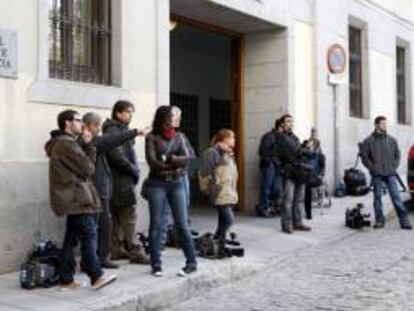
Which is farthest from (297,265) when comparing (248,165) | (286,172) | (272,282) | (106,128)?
(248,165)

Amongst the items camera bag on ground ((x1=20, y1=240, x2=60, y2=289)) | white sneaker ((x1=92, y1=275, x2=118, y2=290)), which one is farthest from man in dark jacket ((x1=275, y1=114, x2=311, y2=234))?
camera bag on ground ((x1=20, y1=240, x2=60, y2=289))

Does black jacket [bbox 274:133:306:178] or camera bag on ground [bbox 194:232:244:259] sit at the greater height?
black jacket [bbox 274:133:306:178]

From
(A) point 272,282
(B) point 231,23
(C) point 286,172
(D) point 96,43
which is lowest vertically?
(A) point 272,282

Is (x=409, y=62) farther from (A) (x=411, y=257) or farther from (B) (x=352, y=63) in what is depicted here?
(A) (x=411, y=257)

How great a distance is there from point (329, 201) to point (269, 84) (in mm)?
2383

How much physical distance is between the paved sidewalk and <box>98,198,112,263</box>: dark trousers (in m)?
0.25

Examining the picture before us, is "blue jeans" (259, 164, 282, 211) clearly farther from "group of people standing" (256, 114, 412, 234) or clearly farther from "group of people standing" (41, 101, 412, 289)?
"group of people standing" (41, 101, 412, 289)

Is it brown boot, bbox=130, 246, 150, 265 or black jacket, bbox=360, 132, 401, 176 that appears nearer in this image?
brown boot, bbox=130, 246, 150, 265

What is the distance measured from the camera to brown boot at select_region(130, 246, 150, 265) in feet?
27.6

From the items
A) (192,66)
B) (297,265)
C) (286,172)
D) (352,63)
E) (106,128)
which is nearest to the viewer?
(106,128)

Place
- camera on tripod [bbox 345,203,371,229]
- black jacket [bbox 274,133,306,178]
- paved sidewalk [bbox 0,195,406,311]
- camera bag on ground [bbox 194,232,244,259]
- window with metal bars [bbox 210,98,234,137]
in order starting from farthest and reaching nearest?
1. window with metal bars [bbox 210,98,234,137]
2. camera on tripod [bbox 345,203,371,229]
3. black jacket [bbox 274,133,306,178]
4. camera bag on ground [bbox 194,232,244,259]
5. paved sidewalk [bbox 0,195,406,311]

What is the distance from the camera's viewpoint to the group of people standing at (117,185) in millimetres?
7047

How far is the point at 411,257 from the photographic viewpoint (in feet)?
31.8

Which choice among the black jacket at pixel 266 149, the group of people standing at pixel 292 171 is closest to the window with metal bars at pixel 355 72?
the black jacket at pixel 266 149
